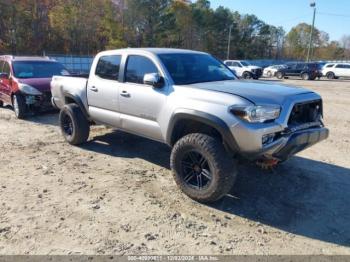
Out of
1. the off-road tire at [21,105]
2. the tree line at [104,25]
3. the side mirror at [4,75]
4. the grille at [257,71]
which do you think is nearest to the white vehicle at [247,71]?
the grille at [257,71]

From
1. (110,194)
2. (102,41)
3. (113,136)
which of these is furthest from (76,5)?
(110,194)

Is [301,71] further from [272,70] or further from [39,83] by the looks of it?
[39,83]

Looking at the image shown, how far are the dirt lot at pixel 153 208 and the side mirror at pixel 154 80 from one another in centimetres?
141

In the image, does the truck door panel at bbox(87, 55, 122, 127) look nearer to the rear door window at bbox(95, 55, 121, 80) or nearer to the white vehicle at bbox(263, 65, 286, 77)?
the rear door window at bbox(95, 55, 121, 80)

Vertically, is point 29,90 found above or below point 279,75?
below

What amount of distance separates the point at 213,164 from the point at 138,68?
2.05m

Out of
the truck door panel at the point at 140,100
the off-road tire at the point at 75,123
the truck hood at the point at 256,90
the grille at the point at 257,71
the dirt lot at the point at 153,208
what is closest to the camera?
the dirt lot at the point at 153,208

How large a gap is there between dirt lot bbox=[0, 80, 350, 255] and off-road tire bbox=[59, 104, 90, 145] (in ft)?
0.97

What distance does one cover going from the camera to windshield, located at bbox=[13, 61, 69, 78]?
9.88 meters

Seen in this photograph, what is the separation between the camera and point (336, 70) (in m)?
32.9

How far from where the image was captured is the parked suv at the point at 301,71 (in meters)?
31.0

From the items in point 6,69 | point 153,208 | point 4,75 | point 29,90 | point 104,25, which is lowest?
point 153,208

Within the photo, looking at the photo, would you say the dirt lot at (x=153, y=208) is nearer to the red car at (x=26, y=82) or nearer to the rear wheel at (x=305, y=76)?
the red car at (x=26, y=82)

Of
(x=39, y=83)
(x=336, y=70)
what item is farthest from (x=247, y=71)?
(x=39, y=83)
